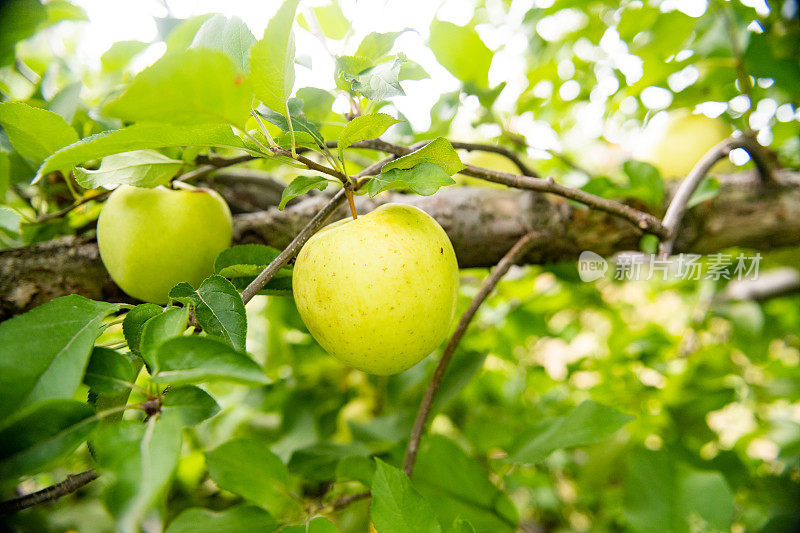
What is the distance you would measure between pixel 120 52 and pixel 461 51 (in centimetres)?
60

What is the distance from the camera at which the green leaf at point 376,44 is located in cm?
56

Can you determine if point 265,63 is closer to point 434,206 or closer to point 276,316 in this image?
point 434,206

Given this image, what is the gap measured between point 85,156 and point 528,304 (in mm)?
850

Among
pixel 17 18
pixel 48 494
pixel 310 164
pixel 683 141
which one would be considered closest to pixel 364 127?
pixel 310 164

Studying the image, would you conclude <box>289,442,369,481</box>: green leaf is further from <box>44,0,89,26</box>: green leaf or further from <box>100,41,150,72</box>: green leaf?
<box>44,0,89,26</box>: green leaf

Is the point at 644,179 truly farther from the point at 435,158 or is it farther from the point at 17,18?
the point at 17,18

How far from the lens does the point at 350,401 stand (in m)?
1.16

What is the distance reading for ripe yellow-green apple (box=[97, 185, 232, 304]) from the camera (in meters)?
0.57

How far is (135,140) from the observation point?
14.3 inches

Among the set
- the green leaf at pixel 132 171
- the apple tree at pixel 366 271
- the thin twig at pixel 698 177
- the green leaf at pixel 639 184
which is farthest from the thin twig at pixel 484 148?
the green leaf at pixel 132 171

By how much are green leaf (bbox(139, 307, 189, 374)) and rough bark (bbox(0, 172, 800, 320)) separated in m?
0.36

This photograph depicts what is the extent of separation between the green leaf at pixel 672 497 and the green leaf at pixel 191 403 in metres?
0.67

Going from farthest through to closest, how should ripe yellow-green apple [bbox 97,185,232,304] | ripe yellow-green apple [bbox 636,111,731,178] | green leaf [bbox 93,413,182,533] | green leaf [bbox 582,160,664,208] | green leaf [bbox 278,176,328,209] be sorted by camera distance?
ripe yellow-green apple [bbox 636,111,731,178], green leaf [bbox 582,160,664,208], ripe yellow-green apple [bbox 97,185,232,304], green leaf [bbox 278,176,328,209], green leaf [bbox 93,413,182,533]

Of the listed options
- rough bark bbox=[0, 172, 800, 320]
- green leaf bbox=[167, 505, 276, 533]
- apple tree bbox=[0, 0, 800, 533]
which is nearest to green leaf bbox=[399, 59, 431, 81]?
apple tree bbox=[0, 0, 800, 533]
